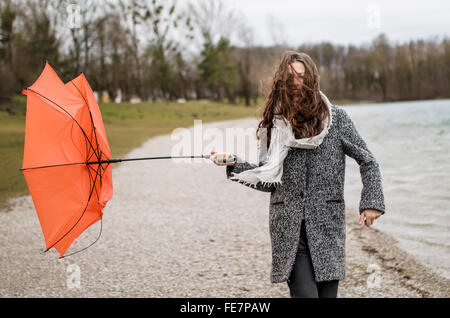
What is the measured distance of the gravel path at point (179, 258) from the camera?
5.06 metres

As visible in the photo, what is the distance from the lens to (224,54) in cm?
6475

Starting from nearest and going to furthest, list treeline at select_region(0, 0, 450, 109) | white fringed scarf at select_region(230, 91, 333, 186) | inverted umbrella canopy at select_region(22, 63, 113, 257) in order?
white fringed scarf at select_region(230, 91, 333, 186) → inverted umbrella canopy at select_region(22, 63, 113, 257) → treeline at select_region(0, 0, 450, 109)

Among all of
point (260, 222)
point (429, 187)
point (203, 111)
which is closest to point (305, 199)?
point (260, 222)

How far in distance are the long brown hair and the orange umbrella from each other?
3.87ft

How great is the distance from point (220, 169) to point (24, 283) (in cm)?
1053

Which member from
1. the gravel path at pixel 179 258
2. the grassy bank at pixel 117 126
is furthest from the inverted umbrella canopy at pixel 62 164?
the grassy bank at pixel 117 126

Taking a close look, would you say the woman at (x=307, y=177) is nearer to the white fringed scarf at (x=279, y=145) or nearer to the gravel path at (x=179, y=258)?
the white fringed scarf at (x=279, y=145)

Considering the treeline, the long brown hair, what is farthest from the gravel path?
the treeline

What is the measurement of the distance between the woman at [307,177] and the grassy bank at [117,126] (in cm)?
835

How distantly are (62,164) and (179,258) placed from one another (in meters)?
3.26

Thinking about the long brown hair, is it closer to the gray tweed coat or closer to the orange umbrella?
the gray tweed coat

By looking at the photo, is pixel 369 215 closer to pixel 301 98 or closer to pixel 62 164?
pixel 301 98

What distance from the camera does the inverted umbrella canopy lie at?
3.33m

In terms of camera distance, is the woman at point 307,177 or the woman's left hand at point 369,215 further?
the woman's left hand at point 369,215
